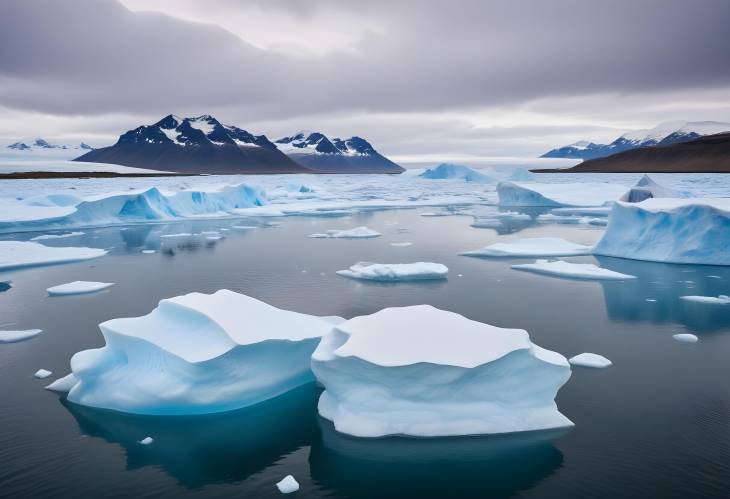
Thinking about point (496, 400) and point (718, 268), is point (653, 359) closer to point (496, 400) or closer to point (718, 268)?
point (496, 400)

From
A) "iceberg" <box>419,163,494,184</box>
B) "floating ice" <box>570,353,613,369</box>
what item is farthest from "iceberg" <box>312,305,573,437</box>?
"iceberg" <box>419,163,494,184</box>

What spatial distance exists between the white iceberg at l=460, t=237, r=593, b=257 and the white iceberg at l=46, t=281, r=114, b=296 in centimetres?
855

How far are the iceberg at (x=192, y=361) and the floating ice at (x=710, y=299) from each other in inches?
275

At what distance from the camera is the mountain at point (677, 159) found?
99.7m

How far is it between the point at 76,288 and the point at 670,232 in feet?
43.2

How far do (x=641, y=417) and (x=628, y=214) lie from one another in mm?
10026

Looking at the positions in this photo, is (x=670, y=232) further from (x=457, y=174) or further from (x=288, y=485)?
(x=457, y=174)

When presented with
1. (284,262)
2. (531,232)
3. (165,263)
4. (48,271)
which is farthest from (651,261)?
(48,271)

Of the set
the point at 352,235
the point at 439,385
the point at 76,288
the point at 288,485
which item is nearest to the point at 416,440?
the point at 439,385

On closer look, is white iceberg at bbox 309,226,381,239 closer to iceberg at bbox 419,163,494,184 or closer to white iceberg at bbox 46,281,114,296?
white iceberg at bbox 46,281,114,296

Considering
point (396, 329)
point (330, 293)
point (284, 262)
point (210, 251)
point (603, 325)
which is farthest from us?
point (210, 251)

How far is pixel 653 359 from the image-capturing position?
6344 millimetres

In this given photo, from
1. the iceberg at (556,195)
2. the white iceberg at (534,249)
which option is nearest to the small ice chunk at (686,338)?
the white iceberg at (534,249)

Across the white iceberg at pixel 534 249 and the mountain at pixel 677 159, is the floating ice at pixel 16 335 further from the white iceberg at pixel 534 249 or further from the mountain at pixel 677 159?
the mountain at pixel 677 159
